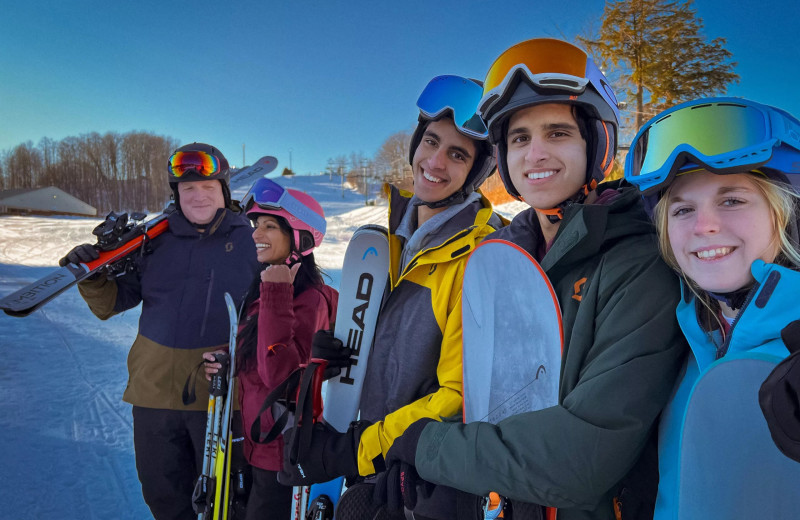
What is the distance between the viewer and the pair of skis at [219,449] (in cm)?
240

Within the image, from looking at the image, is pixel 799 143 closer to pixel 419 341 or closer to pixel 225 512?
pixel 419 341

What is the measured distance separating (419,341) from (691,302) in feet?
3.13

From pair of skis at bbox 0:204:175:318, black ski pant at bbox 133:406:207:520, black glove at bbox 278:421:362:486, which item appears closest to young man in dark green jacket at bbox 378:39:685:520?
black glove at bbox 278:421:362:486

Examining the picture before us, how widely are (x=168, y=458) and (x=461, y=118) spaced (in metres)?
2.56

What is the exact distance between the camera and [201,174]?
9.87 ft

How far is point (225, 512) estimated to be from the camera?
2400 millimetres

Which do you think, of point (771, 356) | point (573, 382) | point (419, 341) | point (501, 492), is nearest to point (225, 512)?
point (419, 341)

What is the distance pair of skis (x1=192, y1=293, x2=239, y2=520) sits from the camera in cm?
240

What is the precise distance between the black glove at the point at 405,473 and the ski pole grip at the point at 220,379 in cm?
147

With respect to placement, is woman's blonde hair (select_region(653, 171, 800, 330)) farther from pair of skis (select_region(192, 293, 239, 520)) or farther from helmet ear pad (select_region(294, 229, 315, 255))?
pair of skis (select_region(192, 293, 239, 520))

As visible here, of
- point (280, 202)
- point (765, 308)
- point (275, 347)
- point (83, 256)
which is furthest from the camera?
point (83, 256)

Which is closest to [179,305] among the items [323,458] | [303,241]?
[303,241]

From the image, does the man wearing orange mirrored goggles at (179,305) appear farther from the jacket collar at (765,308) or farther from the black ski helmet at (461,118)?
the jacket collar at (765,308)

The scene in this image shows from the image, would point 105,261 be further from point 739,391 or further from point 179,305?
point 739,391
